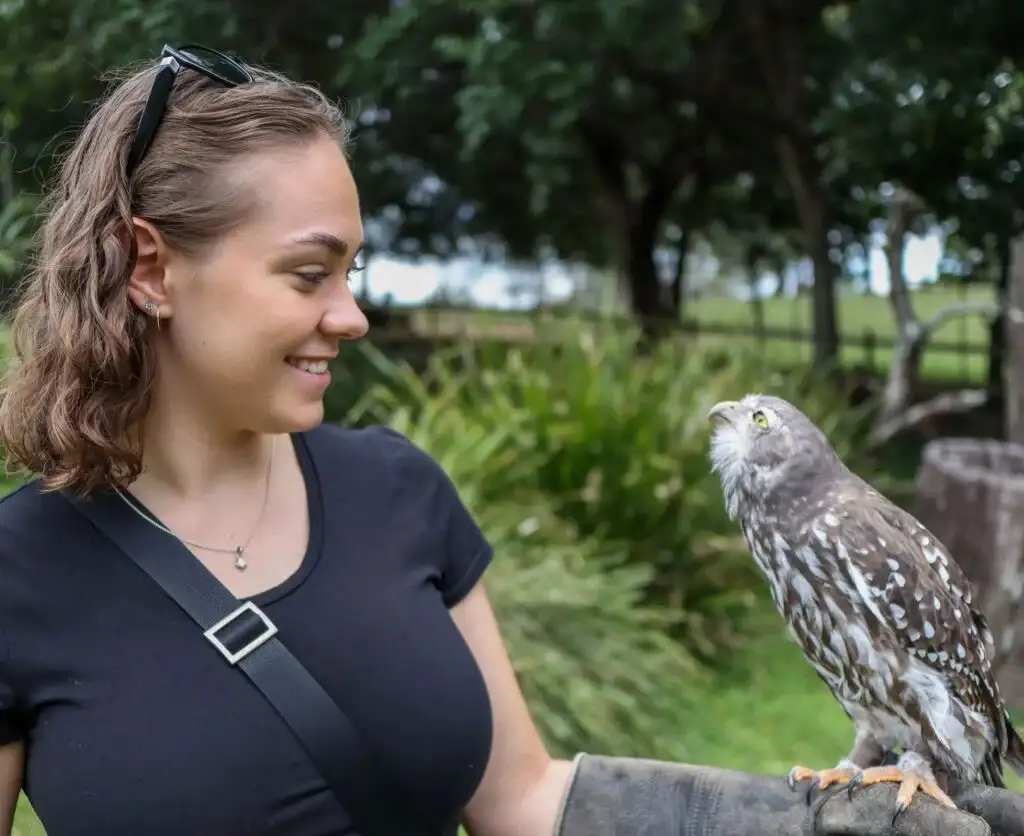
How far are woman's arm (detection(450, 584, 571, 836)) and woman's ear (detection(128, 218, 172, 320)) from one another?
0.58 metres

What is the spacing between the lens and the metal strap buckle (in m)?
1.22

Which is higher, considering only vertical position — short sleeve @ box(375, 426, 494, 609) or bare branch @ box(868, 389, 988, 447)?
short sleeve @ box(375, 426, 494, 609)

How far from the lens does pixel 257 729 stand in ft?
3.97

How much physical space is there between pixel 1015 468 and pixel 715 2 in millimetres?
3164

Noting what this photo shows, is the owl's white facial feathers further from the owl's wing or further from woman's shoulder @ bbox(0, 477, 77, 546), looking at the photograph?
woman's shoulder @ bbox(0, 477, 77, 546)

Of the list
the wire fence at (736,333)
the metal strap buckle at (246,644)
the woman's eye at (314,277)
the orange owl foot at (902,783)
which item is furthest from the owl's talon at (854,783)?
the wire fence at (736,333)

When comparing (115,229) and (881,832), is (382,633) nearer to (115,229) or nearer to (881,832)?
(115,229)

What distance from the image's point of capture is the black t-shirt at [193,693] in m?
1.19

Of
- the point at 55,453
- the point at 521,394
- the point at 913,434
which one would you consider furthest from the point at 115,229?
the point at 913,434

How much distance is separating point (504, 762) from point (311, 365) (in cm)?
65

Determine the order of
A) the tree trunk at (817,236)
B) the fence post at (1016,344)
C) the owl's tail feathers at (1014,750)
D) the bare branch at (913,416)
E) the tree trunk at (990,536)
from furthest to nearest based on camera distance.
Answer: the tree trunk at (817,236) → the bare branch at (913,416) → the fence post at (1016,344) → the tree trunk at (990,536) → the owl's tail feathers at (1014,750)

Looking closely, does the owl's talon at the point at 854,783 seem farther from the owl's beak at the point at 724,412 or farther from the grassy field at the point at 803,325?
the grassy field at the point at 803,325

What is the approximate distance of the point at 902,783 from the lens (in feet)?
5.06

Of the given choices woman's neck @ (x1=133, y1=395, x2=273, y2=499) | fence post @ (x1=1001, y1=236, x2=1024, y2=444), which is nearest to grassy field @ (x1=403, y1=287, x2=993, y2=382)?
fence post @ (x1=1001, y1=236, x2=1024, y2=444)
